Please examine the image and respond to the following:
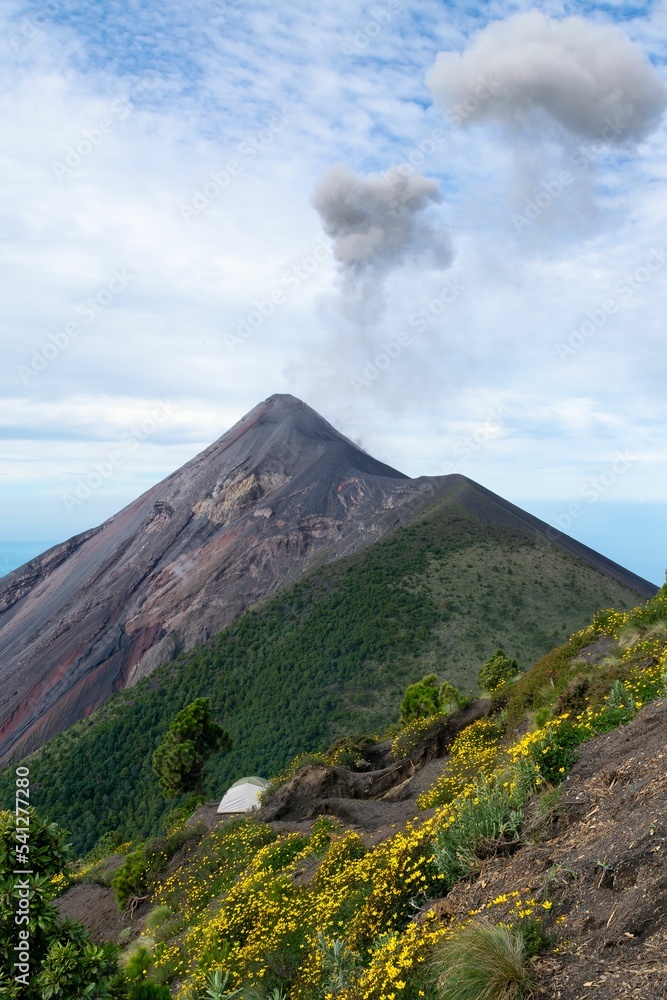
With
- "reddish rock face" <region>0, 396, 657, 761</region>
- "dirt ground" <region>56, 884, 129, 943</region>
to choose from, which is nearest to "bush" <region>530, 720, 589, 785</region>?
"dirt ground" <region>56, 884, 129, 943</region>

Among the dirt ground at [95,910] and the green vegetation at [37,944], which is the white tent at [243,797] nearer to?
the dirt ground at [95,910]

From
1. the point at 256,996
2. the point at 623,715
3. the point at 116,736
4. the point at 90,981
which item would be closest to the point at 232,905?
the point at 256,996

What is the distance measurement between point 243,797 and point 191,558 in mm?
69648

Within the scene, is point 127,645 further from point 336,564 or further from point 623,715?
point 623,715

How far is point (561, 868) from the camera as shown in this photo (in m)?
5.86

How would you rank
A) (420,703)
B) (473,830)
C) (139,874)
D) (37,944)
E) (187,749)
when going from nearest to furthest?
(37,944) < (473,830) < (139,874) < (420,703) < (187,749)

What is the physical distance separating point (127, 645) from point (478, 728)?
73113 mm

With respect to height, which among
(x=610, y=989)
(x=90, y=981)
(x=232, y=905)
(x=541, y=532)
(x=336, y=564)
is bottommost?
(x=232, y=905)

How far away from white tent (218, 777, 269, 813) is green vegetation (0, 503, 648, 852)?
1620 centimetres

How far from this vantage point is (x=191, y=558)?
9388 cm

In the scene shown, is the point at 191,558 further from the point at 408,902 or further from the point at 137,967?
the point at 408,902

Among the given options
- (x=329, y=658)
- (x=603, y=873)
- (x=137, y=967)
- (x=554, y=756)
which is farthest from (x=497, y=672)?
(x=329, y=658)

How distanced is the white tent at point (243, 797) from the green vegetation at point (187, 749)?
17.9ft

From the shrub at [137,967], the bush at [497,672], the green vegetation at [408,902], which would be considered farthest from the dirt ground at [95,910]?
the bush at [497,672]
